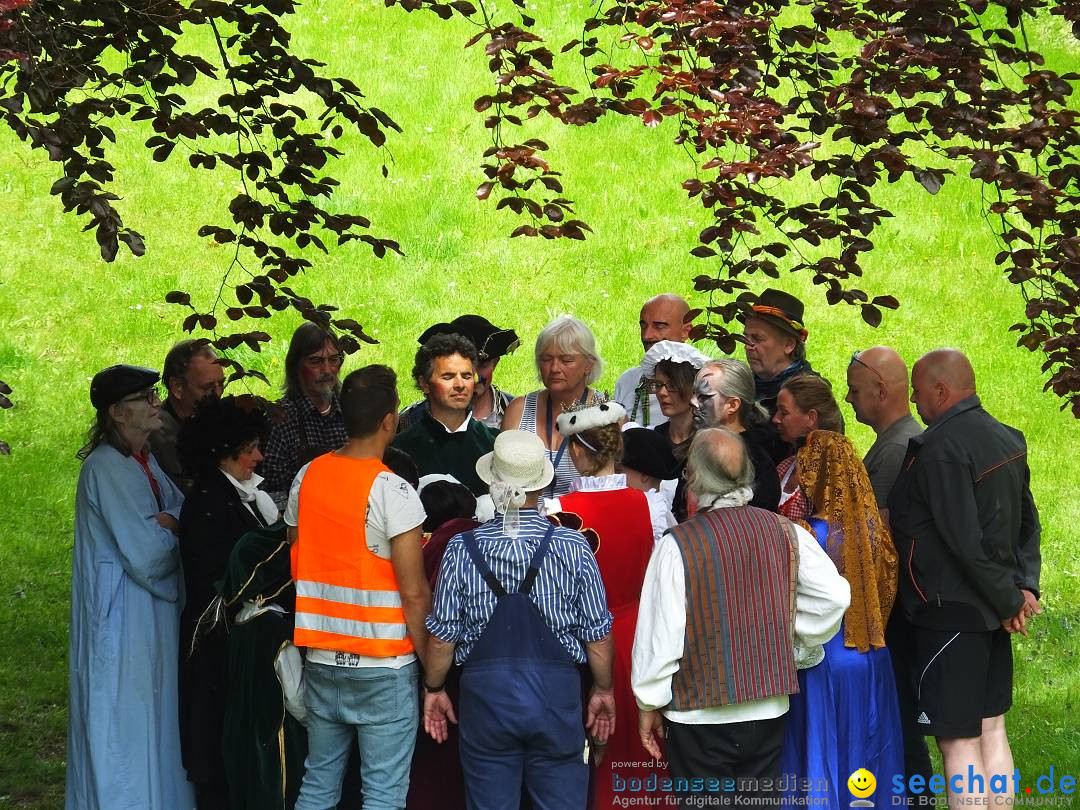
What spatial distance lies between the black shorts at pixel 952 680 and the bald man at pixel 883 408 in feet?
2.14

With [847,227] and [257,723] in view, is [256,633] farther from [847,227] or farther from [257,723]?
[847,227]

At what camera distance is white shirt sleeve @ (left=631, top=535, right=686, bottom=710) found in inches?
160

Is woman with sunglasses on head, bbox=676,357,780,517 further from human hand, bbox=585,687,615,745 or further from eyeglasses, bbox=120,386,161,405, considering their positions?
eyeglasses, bbox=120,386,161,405

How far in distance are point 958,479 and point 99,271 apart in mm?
9471

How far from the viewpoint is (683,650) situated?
410cm

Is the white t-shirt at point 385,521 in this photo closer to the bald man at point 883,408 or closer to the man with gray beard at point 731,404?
the man with gray beard at point 731,404

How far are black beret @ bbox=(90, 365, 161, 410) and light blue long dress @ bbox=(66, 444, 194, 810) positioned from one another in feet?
0.64

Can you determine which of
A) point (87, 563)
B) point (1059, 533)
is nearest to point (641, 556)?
point (87, 563)

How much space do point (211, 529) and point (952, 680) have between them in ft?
9.58

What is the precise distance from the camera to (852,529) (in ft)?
15.0

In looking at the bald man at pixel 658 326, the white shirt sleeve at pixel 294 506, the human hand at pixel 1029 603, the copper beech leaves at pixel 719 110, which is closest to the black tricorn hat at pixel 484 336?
the bald man at pixel 658 326

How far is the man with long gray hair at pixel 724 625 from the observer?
4.09 metres

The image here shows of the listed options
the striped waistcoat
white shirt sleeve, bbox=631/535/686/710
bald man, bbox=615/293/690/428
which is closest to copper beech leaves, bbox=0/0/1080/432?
bald man, bbox=615/293/690/428

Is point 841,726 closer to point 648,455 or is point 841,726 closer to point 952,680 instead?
point 952,680
